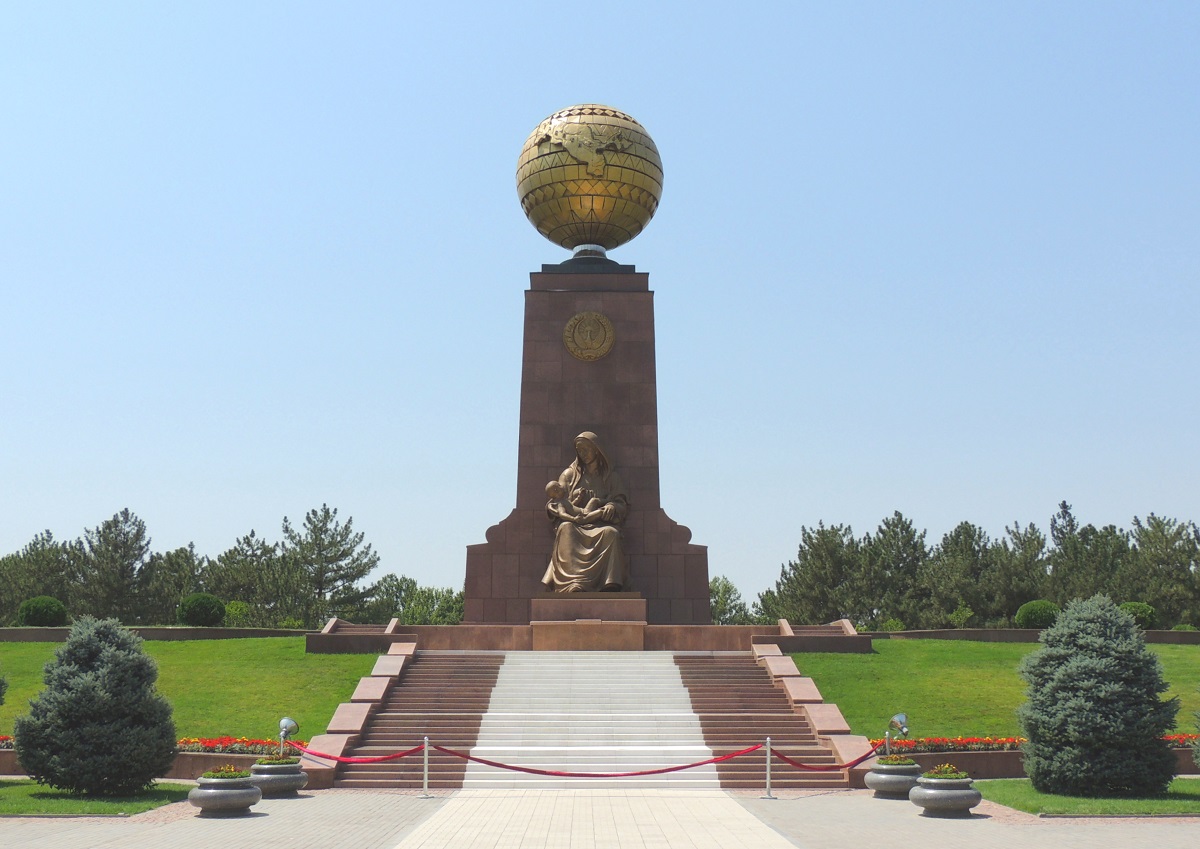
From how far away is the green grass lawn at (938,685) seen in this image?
16891 millimetres

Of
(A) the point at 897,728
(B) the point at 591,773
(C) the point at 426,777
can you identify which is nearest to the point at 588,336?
(B) the point at 591,773

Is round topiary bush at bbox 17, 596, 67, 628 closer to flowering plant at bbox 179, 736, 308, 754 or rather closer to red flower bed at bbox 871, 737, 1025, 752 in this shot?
flowering plant at bbox 179, 736, 308, 754

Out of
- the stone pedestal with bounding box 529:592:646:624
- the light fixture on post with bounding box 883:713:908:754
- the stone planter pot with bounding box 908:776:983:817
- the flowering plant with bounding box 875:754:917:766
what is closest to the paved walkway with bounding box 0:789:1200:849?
the stone planter pot with bounding box 908:776:983:817

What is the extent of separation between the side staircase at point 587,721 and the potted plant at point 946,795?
2702 millimetres

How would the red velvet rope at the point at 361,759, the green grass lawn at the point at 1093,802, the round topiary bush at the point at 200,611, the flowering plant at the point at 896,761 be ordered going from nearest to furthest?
the green grass lawn at the point at 1093,802, the flowering plant at the point at 896,761, the red velvet rope at the point at 361,759, the round topiary bush at the point at 200,611

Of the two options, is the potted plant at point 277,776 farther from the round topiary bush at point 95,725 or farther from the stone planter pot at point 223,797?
the stone planter pot at point 223,797

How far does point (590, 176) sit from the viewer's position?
25844 millimetres

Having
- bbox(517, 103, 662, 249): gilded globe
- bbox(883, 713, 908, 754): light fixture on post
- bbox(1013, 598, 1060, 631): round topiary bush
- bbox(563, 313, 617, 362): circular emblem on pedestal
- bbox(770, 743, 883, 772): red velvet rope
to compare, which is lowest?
bbox(770, 743, 883, 772): red velvet rope

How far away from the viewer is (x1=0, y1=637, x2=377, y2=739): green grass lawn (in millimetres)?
16984

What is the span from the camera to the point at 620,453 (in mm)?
25141

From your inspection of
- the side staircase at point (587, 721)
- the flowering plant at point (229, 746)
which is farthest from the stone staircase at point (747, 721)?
the flowering plant at point (229, 746)

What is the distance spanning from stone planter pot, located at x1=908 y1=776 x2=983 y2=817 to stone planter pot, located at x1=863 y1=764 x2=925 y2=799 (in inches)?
53.9

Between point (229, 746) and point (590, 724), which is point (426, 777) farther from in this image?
point (590, 724)

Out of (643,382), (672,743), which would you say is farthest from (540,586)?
(672,743)
